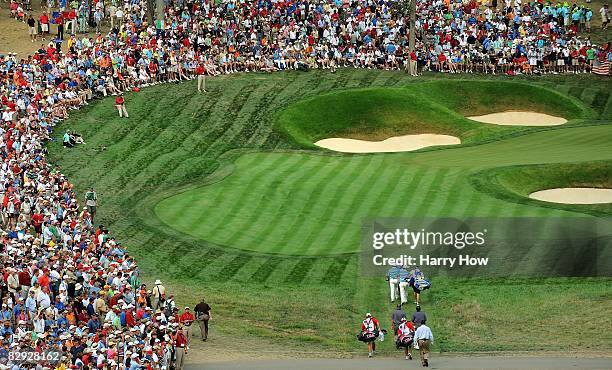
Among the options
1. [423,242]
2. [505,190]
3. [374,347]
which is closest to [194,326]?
[374,347]

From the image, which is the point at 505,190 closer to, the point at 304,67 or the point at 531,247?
the point at 531,247

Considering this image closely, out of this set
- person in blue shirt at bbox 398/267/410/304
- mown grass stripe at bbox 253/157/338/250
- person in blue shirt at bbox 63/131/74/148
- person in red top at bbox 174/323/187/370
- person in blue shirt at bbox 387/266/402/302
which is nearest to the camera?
person in red top at bbox 174/323/187/370

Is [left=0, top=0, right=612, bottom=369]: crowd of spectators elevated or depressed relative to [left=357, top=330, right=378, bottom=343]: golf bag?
elevated

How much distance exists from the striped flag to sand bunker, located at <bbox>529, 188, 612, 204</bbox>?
23.2 metres

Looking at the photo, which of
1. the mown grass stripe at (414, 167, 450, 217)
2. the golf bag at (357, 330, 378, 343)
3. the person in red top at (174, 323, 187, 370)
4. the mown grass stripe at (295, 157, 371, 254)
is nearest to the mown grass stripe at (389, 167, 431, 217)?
the mown grass stripe at (414, 167, 450, 217)

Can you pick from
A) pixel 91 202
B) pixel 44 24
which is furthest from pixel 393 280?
pixel 44 24

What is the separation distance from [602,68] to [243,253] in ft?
129

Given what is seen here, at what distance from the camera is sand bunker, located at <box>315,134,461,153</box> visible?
264ft

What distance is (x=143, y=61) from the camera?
279ft

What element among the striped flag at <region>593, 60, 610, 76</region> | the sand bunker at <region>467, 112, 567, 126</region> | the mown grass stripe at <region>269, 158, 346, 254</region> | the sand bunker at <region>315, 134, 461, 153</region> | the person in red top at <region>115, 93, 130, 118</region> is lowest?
the mown grass stripe at <region>269, 158, 346, 254</region>

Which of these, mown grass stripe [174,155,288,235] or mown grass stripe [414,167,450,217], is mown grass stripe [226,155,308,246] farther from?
mown grass stripe [414,167,450,217]

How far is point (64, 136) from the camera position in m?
75.2

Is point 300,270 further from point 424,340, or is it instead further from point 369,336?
point 424,340

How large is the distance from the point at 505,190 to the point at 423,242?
9.25 metres
